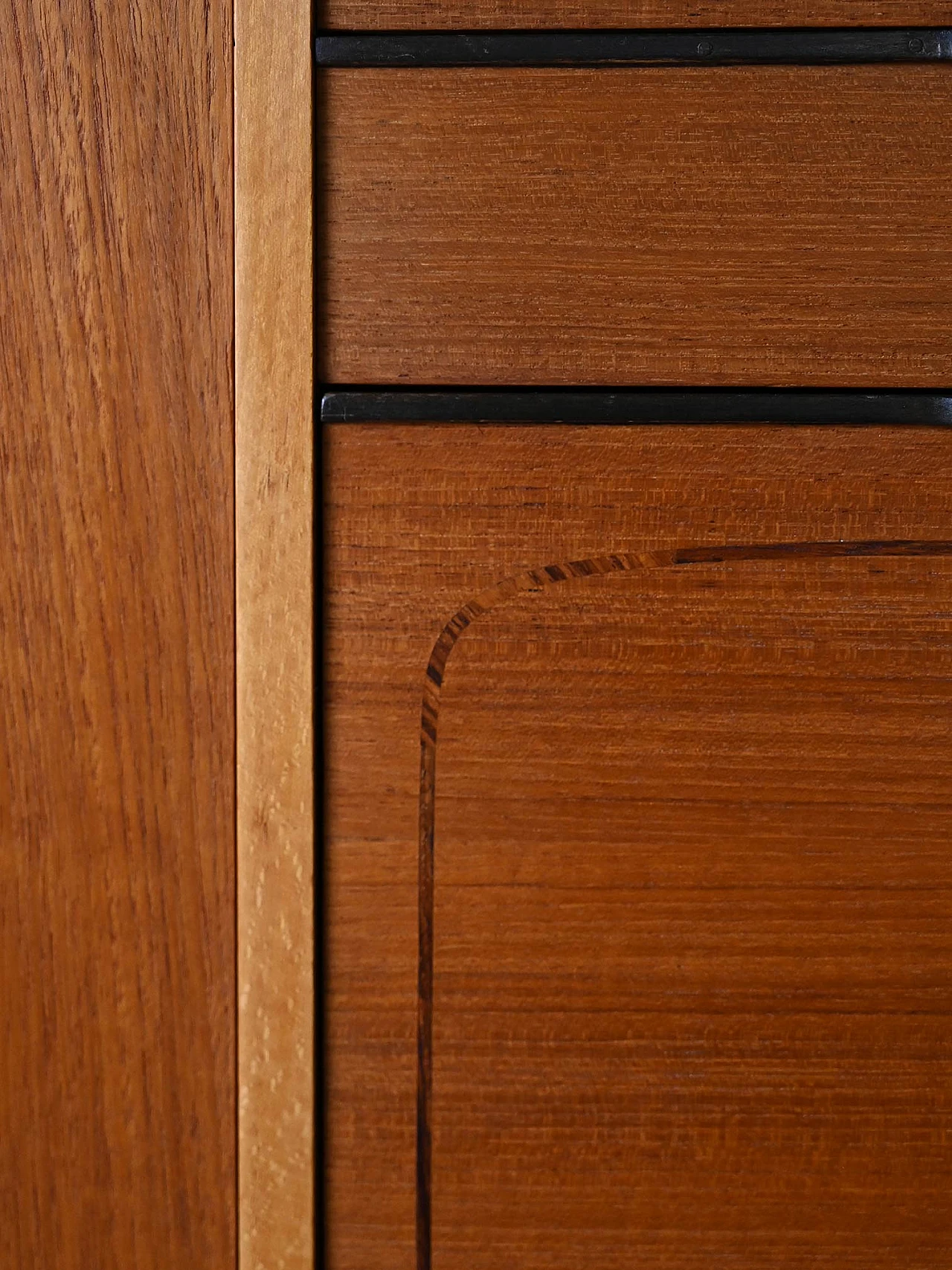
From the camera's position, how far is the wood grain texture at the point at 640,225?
35 centimetres

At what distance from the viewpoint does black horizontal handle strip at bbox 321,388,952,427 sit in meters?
0.35

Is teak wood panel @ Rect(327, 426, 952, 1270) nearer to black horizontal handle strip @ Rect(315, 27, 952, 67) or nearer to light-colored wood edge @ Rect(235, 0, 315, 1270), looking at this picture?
light-colored wood edge @ Rect(235, 0, 315, 1270)

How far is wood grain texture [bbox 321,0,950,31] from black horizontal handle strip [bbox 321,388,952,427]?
13cm

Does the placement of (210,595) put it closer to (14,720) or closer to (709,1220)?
(14,720)

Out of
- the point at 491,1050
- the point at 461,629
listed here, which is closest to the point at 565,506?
the point at 461,629

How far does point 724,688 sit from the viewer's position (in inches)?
14.2

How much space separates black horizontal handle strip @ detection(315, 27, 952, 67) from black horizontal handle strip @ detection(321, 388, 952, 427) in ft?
0.38

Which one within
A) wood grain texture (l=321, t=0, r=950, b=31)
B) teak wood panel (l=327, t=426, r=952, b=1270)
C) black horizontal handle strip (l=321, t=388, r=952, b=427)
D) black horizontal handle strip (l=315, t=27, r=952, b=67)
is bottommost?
teak wood panel (l=327, t=426, r=952, b=1270)

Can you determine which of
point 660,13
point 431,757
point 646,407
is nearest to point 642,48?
point 660,13

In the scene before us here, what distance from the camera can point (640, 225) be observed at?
35 centimetres

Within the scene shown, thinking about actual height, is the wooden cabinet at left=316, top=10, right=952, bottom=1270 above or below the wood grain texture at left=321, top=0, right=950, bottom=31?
below

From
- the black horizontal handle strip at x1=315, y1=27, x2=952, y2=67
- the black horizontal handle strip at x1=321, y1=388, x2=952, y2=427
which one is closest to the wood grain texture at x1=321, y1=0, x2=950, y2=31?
the black horizontal handle strip at x1=315, y1=27, x2=952, y2=67

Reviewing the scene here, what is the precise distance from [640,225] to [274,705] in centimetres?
21

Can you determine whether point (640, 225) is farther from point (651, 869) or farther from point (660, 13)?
Answer: point (651, 869)
